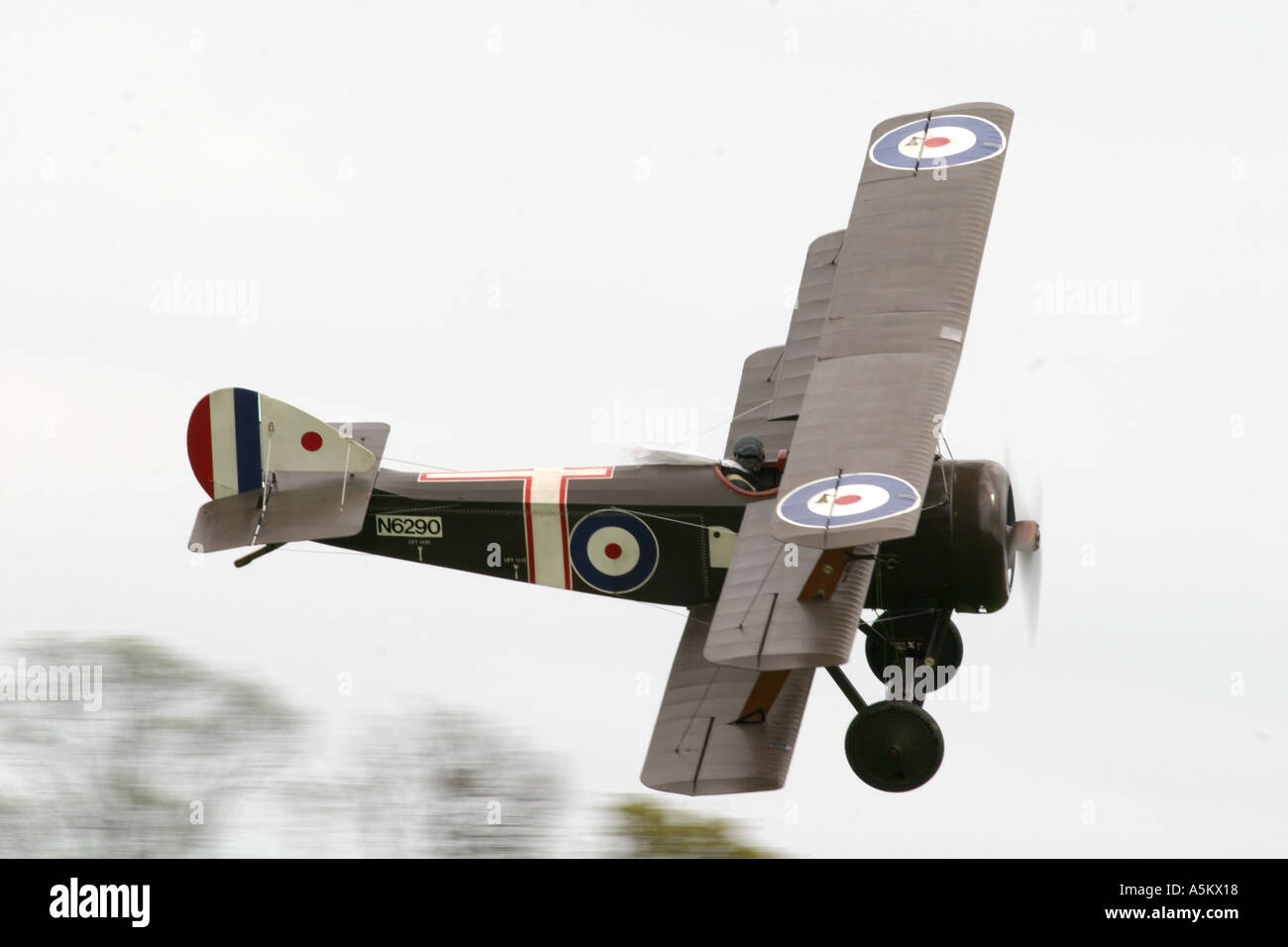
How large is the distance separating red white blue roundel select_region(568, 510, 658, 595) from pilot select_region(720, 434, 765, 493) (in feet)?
2.86

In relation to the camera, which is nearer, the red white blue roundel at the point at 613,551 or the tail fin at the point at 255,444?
the red white blue roundel at the point at 613,551

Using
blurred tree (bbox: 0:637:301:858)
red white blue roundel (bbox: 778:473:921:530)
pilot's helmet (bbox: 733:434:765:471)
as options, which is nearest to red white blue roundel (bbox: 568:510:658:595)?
pilot's helmet (bbox: 733:434:765:471)

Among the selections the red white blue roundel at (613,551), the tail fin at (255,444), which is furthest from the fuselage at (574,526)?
the tail fin at (255,444)

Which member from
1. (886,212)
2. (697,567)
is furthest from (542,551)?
(886,212)

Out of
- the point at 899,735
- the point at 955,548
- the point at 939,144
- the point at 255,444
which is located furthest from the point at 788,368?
the point at 255,444

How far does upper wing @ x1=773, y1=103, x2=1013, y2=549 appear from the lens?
1352 centimetres

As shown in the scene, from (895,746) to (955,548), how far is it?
1.68 meters

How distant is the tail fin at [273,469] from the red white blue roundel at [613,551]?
1.90 meters

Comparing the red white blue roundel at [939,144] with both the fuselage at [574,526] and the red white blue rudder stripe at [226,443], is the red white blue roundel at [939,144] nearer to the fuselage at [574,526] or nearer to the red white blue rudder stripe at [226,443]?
the fuselage at [574,526]

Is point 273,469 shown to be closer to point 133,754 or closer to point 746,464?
point 746,464

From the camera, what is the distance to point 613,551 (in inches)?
646

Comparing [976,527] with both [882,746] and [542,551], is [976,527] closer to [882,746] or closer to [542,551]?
[882,746]

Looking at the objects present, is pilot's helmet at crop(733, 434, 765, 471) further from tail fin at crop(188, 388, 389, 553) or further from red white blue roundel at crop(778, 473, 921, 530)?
tail fin at crop(188, 388, 389, 553)

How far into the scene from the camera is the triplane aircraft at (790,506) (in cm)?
1428
